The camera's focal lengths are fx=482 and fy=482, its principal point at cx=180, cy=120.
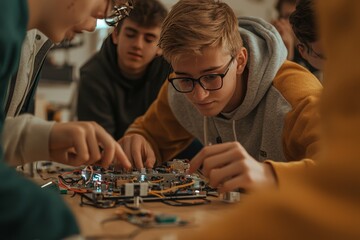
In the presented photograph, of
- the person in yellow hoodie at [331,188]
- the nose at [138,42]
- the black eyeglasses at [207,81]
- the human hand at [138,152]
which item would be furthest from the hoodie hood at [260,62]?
the person in yellow hoodie at [331,188]

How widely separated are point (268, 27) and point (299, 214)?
139 centimetres

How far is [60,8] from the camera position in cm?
108

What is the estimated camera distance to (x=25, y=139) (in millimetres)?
1064

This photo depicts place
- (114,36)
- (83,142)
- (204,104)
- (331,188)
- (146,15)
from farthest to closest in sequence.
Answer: (114,36) < (146,15) < (204,104) < (83,142) < (331,188)

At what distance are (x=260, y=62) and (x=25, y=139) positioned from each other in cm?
102

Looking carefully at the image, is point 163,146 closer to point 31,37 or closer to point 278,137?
point 278,137

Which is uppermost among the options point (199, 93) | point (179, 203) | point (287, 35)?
point (287, 35)

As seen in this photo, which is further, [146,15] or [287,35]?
[287,35]

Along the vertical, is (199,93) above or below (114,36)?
below

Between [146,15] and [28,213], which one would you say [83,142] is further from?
[146,15]

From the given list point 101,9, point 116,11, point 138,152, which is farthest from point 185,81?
point 101,9

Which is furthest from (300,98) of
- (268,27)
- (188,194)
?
(188,194)

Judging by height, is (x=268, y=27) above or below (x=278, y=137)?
above

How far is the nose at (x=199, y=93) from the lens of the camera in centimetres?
166
